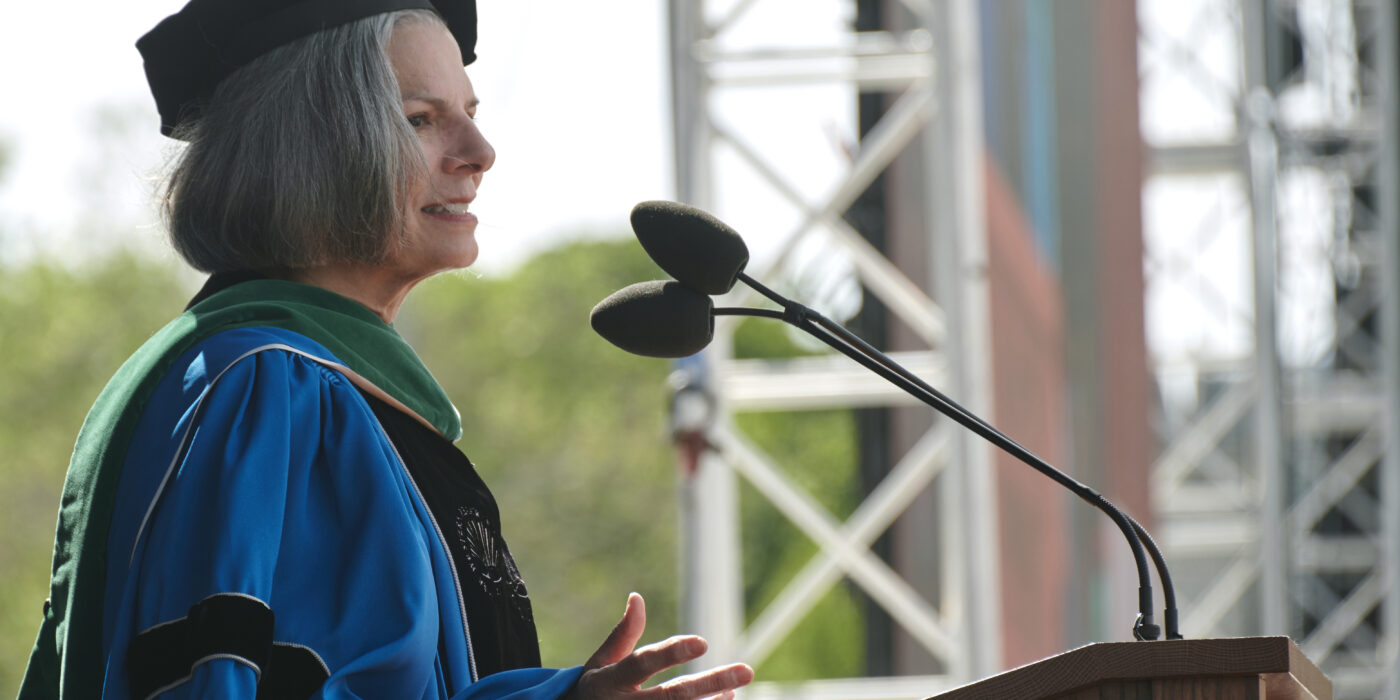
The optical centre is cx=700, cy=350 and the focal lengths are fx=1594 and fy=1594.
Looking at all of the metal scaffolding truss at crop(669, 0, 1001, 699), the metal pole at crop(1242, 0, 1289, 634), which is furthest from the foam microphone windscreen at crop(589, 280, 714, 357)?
the metal pole at crop(1242, 0, 1289, 634)

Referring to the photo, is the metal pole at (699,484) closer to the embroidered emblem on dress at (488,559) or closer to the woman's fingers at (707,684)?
the embroidered emblem on dress at (488,559)

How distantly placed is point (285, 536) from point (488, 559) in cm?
24

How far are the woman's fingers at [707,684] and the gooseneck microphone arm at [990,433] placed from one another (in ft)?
1.02

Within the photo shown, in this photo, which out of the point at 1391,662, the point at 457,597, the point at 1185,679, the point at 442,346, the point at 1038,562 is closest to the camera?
the point at 1185,679

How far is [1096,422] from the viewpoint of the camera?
489cm

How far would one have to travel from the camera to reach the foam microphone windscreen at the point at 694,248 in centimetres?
149

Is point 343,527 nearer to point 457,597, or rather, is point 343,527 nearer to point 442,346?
point 457,597

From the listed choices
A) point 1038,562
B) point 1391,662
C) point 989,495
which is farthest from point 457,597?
point 1391,662

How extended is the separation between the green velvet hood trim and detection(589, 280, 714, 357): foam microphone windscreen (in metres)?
0.22

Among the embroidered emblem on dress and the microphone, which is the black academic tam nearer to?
the microphone

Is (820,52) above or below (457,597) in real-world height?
above

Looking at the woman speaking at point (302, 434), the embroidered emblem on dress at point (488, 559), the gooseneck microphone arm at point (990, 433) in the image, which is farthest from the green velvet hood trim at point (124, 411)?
the gooseneck microphone arm at point (990, 433)

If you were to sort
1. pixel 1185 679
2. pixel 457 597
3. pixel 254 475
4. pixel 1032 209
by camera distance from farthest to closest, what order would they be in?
pixel 1032 209 → pixel 457 597 → pixel 254 475 → pixel 1185 679

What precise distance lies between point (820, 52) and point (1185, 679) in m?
2.63
